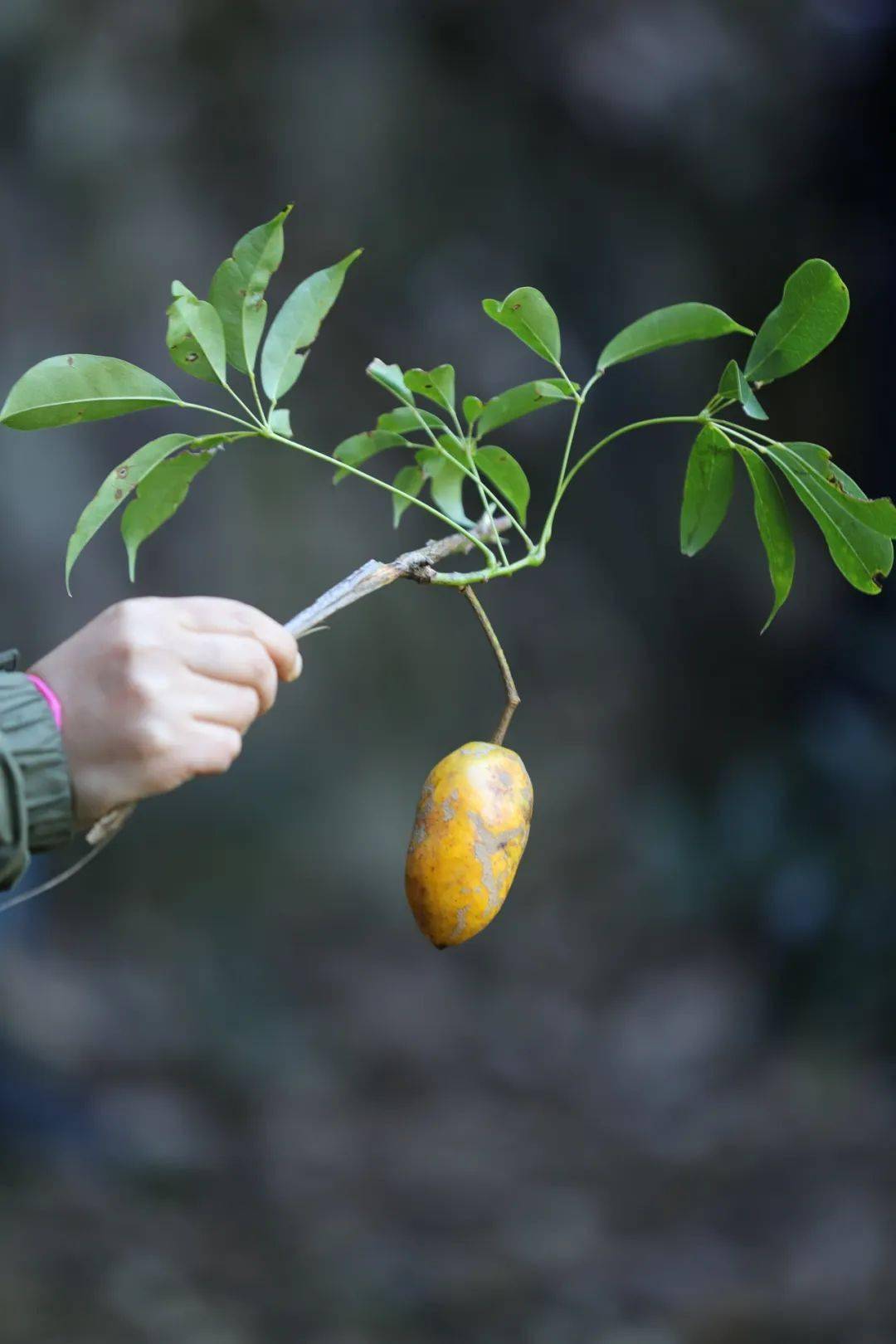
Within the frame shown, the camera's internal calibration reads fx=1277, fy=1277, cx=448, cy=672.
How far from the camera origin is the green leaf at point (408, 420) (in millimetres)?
660

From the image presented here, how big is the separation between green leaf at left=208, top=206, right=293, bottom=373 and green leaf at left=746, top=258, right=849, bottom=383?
227mm

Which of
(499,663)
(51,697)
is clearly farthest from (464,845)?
(51,697)

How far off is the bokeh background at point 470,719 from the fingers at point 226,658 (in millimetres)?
1310

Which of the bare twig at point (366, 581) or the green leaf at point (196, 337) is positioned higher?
the green leaf at point (196, 337)

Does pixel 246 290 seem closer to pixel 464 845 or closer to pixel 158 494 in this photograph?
pixel 158 494

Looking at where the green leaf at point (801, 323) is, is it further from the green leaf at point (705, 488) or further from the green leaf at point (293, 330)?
the green leaf at point (293, 330)

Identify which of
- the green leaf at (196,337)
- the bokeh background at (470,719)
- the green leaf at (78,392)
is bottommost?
the bokeh background at (470,719)

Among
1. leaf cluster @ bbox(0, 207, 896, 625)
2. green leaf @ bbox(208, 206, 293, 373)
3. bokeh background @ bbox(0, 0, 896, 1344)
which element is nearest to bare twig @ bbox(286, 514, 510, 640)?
leaf cluster @ bbox(0, 207, 896, 625)

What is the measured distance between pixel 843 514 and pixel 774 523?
36 mm

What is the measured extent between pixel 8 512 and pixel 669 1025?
48.0 inches

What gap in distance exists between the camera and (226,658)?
515 mm

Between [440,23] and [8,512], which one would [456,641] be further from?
[440,23]

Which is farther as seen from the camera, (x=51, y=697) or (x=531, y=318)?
(x=531, y=318)

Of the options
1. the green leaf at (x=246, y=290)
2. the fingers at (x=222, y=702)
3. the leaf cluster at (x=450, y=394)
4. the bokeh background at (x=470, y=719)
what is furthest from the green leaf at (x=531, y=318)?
the bokeh background at (x=470, y=719)
